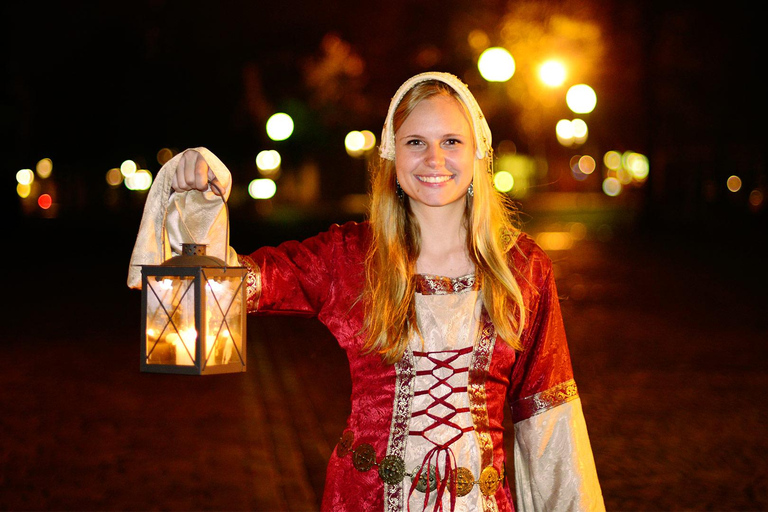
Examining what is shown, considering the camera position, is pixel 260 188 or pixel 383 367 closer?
pixel 383 367

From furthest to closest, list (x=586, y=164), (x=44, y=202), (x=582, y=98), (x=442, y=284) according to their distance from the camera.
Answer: (x=586, y=164), (x=44, y=202), (x=582, y=98), (x=442, y=284)

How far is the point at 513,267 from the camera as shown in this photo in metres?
3.01

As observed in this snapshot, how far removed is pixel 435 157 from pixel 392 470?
95 centimetres

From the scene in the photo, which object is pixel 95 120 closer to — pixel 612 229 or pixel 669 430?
pixel 612 229

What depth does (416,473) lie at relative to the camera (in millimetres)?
2754

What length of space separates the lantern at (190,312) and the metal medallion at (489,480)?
0.78 m

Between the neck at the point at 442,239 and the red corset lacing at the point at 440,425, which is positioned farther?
the neck at the point at 442,239

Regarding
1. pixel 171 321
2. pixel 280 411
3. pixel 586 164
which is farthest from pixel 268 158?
pixel 586 164

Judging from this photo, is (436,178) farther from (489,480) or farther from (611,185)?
(611,185)

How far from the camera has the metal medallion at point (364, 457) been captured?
2.80m

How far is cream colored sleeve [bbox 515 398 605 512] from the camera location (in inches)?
116

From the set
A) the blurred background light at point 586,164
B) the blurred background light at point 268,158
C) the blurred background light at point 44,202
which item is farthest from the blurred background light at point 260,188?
the blurred background light at point 586,164

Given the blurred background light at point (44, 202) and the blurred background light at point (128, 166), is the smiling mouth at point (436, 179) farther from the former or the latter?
the blurred background light at point (44, 202)

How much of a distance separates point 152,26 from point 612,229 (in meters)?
16.9
